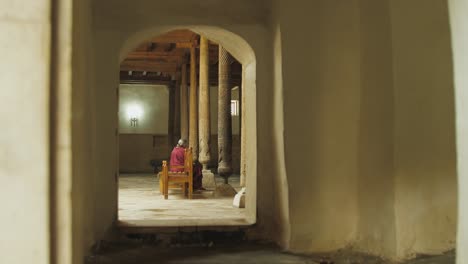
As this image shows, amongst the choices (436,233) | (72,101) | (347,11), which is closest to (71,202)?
(72,101)

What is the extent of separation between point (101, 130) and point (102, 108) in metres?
0.23

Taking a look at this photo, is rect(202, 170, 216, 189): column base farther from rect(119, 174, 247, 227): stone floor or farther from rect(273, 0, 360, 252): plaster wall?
rect(273, 0, 360, 252): plaster wall

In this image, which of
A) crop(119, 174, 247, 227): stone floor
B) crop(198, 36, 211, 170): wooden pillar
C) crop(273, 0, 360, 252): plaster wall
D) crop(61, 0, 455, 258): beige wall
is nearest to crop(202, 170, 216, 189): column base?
crop(198, 36, 211, 170): wooden pillar

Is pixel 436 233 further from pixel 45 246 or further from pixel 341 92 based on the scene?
pixel 45 246

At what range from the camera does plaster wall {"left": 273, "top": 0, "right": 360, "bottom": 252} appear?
5.25 meters

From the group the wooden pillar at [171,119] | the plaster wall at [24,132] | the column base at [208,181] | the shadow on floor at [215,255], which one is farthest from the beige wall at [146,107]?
the plaster wall at [24,132]

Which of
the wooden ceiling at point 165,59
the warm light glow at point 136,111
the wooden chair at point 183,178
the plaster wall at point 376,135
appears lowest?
the wooden chair at point 183,178

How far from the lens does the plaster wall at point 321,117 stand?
525 cm

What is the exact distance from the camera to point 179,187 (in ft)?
35.0

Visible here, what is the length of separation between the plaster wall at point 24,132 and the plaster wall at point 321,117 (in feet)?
10.2

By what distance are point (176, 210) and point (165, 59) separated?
976 cm

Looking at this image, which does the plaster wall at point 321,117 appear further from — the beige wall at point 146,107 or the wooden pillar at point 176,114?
the beige wall at point 146,107

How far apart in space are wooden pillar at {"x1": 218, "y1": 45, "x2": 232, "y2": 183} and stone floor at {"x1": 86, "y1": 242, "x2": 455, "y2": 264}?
5937 millimetres

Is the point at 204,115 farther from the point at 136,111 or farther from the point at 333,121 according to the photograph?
the point at 136,111
